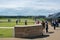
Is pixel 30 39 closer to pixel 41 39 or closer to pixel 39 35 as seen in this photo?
pixel 41 39

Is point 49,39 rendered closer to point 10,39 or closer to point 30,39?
point 30,39

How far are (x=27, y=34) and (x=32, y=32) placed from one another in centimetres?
55

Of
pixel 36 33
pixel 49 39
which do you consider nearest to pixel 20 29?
pixel 36 33

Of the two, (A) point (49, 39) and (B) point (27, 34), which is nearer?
(A) point (49, 39)

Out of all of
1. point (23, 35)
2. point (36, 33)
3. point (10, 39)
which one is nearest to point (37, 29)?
point (36, 33)

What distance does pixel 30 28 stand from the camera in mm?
20094

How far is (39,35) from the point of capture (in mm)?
20891

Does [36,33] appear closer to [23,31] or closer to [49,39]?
[23,31]

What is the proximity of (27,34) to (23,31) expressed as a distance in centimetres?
51

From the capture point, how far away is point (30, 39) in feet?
60.0

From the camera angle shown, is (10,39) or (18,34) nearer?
(10,39)

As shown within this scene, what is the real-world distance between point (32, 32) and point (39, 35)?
114 centimetres

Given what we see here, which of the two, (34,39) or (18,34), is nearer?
Result: (34,39)

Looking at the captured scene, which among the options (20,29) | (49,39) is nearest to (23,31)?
(20,29)
